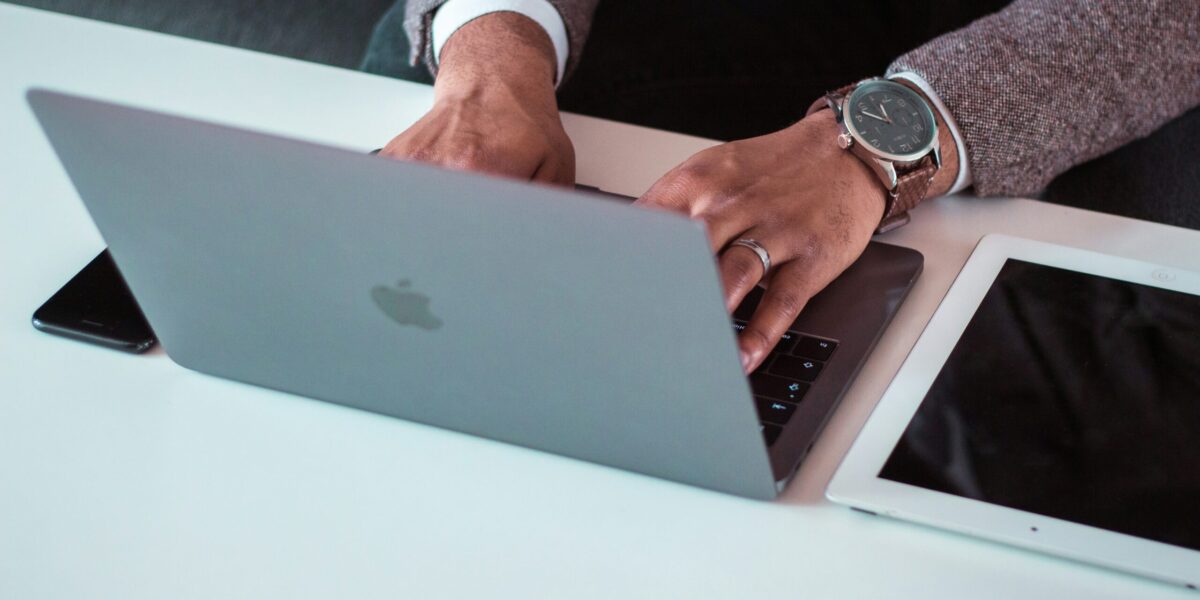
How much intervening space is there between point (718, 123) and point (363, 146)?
46 cm

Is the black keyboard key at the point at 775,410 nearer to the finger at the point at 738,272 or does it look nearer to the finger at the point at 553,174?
the finger at the point at 738,272

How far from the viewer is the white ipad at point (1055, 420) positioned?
55 cm

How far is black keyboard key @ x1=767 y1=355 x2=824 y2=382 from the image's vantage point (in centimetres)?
65

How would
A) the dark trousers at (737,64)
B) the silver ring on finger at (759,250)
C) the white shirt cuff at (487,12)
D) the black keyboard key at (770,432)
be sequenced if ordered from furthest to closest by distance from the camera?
the dark trousers at (737,64)
the white shirt cuff at (487,12)
the silver ring on finger at (759,250)
the black keyboard key at (770,432)

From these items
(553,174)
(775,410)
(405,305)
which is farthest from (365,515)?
(553,174)

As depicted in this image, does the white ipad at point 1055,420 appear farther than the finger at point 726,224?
No

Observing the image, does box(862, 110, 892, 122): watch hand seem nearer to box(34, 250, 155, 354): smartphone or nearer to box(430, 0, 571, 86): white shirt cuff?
box(430, 0, 571, 86): white shirt cuff

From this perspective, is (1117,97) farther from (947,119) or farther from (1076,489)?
(1076,489)

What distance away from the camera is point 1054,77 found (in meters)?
0.87

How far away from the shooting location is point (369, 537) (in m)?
0.57

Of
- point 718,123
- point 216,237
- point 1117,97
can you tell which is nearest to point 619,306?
point 216,237

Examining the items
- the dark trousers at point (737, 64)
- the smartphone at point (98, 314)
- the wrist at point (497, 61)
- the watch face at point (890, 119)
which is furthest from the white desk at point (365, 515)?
the dark trousers at point (737, 64)

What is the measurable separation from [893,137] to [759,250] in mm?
181

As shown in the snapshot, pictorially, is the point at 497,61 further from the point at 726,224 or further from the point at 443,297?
the point at 443,297
